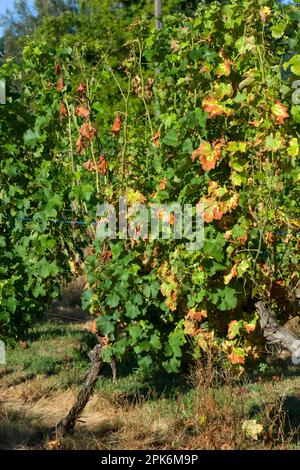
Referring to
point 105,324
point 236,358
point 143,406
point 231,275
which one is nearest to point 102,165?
point 105,324

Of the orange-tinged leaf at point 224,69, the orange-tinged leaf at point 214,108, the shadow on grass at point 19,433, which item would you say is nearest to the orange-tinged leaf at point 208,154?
the orange-tinged leaf at point 214,108

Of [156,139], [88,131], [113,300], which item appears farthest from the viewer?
[156,139]

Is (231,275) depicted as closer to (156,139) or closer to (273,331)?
(273,331)

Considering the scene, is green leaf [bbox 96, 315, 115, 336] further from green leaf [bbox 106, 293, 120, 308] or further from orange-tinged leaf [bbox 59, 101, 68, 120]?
orange-tinged leaf [bbox 59, 101, 68, 120]

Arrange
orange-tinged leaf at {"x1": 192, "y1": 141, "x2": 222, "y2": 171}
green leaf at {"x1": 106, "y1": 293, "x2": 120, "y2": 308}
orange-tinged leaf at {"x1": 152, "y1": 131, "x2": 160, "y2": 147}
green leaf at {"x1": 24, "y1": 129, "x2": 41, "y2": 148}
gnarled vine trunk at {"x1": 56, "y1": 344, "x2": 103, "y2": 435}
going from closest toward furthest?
orange-tinged leaf at {"x1": 192, "y1": 141, "x2": 222, "y2": 171}, green leaf at {"x1": 106, "y1": 293, "x2": 120, "y2": 308}, gnarled vine trunk at {"x1": 56, "y1": 344, "x2": 103, "y2": 435}, orange-tinged leaf at {"x1": 152, "y1": 131, "x2": 160, "y2": 147}, green leaf at {"x1": 24, "y1": 129, "x2": 41, "y2": 148}

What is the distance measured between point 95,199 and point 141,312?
0.75 m

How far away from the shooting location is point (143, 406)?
5.18m

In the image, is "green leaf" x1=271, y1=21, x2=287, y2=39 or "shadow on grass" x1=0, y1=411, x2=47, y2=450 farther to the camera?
"shadow on grass" x1=0, y1=411, x2=47, y2=450

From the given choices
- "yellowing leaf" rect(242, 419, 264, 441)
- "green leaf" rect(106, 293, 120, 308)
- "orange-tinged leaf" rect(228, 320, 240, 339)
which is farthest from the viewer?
"green leaf" rect(106, 293, 120, 308)

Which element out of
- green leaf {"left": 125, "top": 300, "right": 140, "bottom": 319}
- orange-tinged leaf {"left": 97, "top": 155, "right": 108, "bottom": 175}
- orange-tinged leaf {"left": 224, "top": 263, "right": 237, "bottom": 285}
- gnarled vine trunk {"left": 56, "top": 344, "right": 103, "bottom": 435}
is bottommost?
gnarled vine trunk {"left": 56, "top": 344, "right": 103, "bottom": 435}

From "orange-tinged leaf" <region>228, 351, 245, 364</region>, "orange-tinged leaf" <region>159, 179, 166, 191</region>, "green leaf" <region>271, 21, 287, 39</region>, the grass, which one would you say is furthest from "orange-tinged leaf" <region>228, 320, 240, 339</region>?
"green leaf" <region>271, 21, 287, 39</region>

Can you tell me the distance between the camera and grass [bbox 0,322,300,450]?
13.7ft
